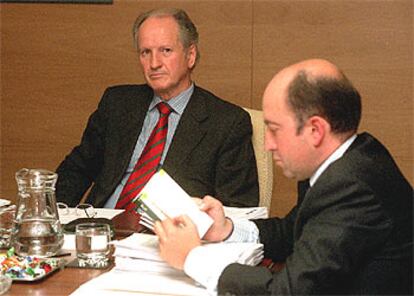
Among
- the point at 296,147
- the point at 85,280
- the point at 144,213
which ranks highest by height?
the point at 296,147

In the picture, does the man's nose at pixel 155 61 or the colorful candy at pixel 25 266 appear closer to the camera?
the colorful candy at pixel 25 266

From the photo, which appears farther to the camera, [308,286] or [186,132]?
[186,132]

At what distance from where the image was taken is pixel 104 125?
3316mm

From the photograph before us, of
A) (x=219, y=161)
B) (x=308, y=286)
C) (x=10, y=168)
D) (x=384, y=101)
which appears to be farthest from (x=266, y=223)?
(x=10, y=168)

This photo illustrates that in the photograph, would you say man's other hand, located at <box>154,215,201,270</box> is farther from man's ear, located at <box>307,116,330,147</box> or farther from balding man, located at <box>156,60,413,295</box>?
man's ear, located at <box>307,116,330,147</box>

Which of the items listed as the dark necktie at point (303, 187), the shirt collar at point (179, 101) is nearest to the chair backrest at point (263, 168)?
the shirt collar at point (179, 101)

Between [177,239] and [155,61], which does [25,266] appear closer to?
[177,239]

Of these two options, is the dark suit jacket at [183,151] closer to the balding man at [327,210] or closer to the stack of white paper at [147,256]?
the stack of white paper at [147,256]

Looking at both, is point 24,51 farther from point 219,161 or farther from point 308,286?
point 308,286

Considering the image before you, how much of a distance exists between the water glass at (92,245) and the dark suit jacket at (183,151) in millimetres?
1057

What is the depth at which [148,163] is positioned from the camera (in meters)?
3.12

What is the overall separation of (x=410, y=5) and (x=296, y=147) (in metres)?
2.64

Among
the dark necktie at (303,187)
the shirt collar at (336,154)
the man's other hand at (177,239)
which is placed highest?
the shirt collar at (336,154)

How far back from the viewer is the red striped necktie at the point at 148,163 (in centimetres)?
309
